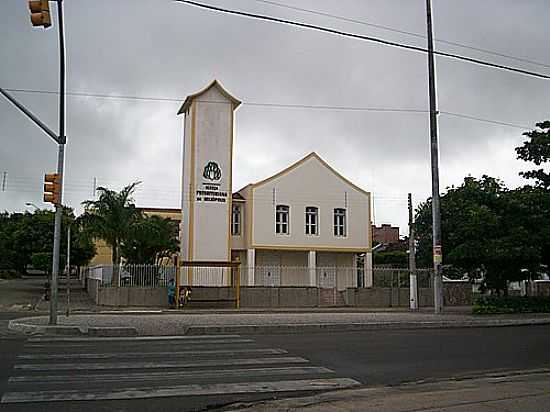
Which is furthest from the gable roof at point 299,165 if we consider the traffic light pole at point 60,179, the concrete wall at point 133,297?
the traffic light pole at point 60,179

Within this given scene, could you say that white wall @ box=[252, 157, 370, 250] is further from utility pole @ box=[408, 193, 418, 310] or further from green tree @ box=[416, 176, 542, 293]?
green tree @ box=[416, 176, 542, 293]

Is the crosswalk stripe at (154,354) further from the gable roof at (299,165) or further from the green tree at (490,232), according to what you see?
the gable roof at (299,165)

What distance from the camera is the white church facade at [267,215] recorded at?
42.5 meters

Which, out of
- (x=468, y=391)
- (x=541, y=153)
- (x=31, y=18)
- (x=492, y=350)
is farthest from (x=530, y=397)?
(x=541, y=153)

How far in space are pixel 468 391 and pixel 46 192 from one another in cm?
1358

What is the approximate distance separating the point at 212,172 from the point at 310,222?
8.97 m

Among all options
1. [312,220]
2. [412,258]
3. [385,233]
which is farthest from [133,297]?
[385,233]

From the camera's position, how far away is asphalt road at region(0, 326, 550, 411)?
9.54 meters

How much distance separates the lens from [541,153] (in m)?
31.4

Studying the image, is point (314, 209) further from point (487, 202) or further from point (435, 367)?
point (435, 367)

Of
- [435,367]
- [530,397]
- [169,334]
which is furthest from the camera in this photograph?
[169,334]

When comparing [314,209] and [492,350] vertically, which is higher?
[314,209]

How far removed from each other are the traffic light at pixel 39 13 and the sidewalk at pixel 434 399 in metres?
10.9

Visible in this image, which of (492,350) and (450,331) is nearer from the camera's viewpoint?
(492,350)
